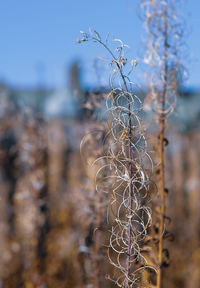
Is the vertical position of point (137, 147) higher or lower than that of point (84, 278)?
higher

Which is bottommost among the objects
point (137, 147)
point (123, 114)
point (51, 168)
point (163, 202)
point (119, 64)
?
point (51, 168)

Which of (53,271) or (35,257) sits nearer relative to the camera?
(35,257)

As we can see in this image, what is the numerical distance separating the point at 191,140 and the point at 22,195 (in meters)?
7.27

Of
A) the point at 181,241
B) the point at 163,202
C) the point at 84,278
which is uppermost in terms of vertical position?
the point at 163,202

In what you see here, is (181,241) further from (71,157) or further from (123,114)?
(123,114)

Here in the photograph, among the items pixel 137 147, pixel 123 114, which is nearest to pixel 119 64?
pixel 123 114

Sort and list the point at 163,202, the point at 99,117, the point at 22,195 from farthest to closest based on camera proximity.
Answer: the point at 22,195 → the point at 99,117 → the point at 163,202

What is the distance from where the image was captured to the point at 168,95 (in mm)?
2238

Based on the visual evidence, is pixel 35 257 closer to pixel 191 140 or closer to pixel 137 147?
pixel 137 147

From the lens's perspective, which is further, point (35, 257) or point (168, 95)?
point (35, 257)

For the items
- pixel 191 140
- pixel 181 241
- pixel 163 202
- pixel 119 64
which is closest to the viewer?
pixel 119 64

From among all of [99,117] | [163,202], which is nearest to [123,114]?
[163,202]

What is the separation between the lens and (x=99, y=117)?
9.11ft

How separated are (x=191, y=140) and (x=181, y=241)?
3458mm
